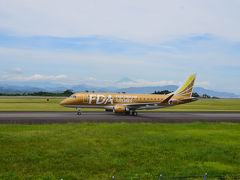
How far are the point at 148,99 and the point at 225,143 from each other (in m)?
29.5

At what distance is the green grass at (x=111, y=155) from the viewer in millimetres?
13359

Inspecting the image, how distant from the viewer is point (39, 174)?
12.8 metres

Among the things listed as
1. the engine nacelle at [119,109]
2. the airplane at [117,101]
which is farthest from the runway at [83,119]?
the airplane at [117,101]

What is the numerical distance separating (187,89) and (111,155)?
4064 cm

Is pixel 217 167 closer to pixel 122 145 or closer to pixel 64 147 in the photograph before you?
pixel 122 145

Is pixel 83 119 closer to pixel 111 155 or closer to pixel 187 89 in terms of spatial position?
pixel 111 155

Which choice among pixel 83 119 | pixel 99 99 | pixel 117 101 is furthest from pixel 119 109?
pixel 83 119

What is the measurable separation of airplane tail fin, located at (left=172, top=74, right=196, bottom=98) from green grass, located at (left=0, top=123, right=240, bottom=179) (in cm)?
3023

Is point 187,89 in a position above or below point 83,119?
above

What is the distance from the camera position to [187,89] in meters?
53.3

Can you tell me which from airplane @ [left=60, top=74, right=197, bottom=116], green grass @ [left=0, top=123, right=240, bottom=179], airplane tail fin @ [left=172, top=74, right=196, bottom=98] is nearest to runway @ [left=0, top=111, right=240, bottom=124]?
airplane @ [left=60, top=74, right=197, bottom=116]

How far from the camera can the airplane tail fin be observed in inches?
2080

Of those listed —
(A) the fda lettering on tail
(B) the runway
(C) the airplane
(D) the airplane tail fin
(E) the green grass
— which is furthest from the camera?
(D) the airplane tail fin

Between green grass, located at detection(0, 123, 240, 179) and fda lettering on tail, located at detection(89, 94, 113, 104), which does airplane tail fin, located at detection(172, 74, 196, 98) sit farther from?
green grass, located at detection(0, 123, 240, 179)
